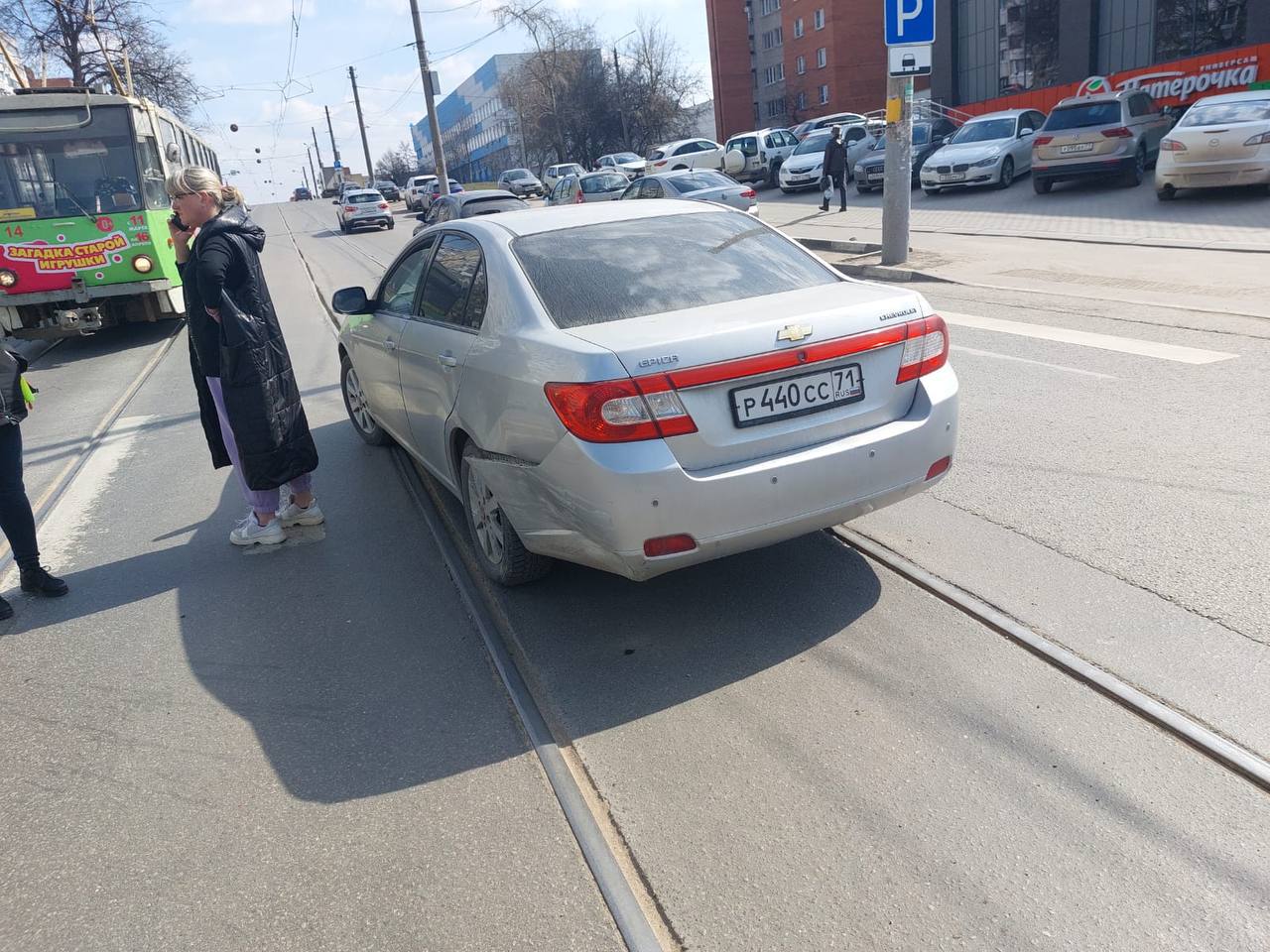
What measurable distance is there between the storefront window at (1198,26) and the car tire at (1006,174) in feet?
29.1

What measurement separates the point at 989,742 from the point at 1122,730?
0.41m

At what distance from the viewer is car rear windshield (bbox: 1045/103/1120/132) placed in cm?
1956

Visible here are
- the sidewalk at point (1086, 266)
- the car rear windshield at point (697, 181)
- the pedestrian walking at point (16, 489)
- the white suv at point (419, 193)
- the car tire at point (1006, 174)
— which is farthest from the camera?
the white suv at point (419, 193)

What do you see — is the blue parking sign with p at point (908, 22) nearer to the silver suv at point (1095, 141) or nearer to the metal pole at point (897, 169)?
the metal pole at point (897, 169)

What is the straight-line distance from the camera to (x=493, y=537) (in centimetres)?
434

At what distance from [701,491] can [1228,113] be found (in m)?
16.5

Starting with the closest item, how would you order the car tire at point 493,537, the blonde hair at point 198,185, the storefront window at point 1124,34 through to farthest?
the car tire at point 493,537, the blonde hair at point 198,185, the storefront window at point 1124,34

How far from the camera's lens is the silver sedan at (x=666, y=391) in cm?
337

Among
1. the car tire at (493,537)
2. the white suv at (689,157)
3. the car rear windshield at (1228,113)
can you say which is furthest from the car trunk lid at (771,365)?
the white suv at (689,157)

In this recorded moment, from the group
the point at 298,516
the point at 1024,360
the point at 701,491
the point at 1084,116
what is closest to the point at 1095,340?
the point at 1024,360

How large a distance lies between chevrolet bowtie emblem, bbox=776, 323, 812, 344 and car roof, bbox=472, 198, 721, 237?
4.47ft

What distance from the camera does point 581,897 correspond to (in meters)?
2.55

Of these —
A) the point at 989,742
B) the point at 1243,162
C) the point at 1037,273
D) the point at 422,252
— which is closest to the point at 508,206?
the point at 1037,273

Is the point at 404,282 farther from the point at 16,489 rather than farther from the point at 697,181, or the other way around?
the point at 697,181
